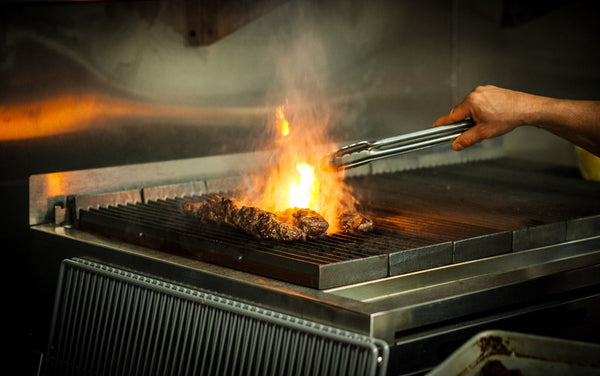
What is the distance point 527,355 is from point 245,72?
187cm

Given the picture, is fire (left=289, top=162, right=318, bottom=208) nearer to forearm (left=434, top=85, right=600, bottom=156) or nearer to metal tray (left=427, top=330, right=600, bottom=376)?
forearm (left=434, top=85, right=600, bottom=156)

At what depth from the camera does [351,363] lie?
169cm

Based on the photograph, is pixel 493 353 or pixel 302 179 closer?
pixel 493 353

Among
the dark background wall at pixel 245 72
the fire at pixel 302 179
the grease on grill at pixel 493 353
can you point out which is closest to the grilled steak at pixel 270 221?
the fire at pixel 302 179

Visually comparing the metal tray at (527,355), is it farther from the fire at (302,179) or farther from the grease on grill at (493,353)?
the fire at (302,179)

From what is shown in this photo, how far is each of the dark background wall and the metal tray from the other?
1.54m

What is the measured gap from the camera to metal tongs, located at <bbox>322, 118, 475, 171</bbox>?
223 cm

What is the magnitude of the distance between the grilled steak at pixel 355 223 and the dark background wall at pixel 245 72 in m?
1.04

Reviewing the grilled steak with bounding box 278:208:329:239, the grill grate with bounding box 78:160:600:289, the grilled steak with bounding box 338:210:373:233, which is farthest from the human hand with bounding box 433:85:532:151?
the grilled steak with bounding box 278:208:329:239

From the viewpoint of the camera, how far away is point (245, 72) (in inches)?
129

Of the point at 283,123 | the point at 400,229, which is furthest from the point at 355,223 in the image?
the point at 283,123

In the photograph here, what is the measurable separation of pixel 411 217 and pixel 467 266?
0.37 meters

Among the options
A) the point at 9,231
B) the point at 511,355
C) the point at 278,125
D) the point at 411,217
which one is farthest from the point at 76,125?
the point at 511,355

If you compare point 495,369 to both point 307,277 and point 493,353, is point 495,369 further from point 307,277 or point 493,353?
point 307,277
